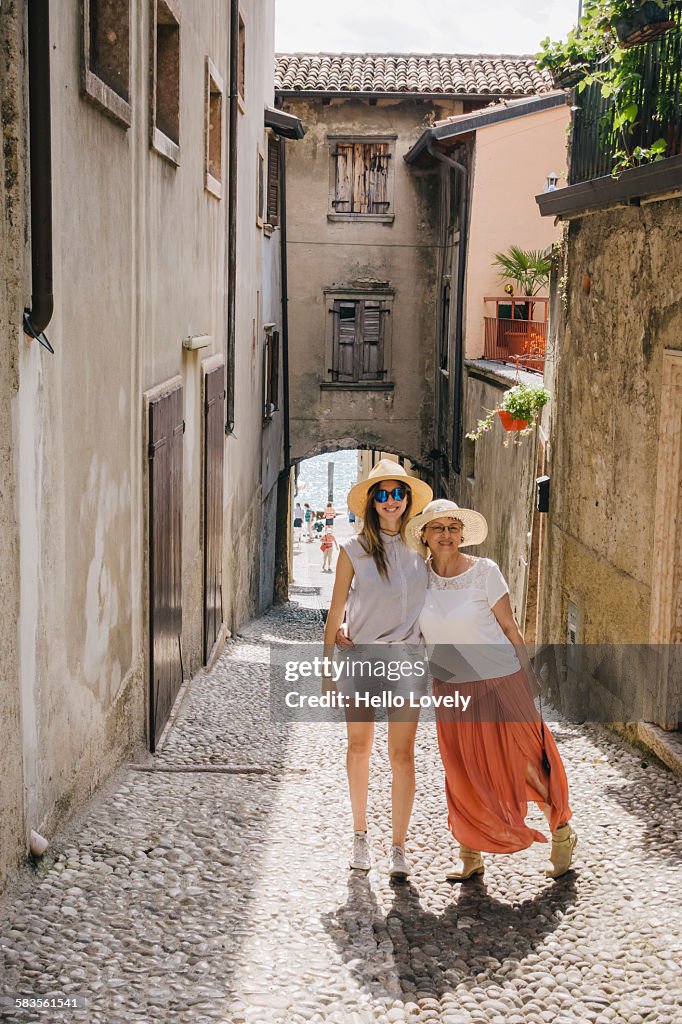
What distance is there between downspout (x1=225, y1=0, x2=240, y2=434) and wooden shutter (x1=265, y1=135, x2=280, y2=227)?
692 cm

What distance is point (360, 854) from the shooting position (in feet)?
17.3

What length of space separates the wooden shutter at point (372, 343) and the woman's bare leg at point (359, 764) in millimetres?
17034

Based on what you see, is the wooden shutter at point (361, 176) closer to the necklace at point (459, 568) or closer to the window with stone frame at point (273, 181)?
the window with stone frame at point (273, 181)

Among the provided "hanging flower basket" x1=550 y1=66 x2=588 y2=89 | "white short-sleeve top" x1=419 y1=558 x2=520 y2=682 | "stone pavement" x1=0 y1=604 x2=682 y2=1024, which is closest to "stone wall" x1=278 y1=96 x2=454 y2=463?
"hanging flower basket" x1=550 y1=66 x2=588 y2=89

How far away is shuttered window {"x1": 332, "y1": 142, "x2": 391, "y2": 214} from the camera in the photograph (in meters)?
21.0

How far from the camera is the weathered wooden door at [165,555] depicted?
7.33 metres

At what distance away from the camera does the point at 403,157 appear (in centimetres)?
2095

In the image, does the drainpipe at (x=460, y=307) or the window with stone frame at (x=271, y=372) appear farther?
the window with stone frame at (x=271, y=372)

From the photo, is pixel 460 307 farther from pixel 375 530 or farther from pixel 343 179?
pixel 375 530

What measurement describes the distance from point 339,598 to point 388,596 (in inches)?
9.2

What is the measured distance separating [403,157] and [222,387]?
10771 millimetres

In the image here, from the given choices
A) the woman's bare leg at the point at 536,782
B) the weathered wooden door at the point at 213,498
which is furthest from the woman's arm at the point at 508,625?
the weathered wooden door at the point at 213,498

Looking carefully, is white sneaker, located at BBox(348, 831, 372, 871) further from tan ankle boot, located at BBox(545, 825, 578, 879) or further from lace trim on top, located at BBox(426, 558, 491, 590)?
lace trim on top, located at BBox(426, 558, 491, 590)

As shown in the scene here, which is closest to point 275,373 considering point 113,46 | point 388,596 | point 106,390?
point 113,46
